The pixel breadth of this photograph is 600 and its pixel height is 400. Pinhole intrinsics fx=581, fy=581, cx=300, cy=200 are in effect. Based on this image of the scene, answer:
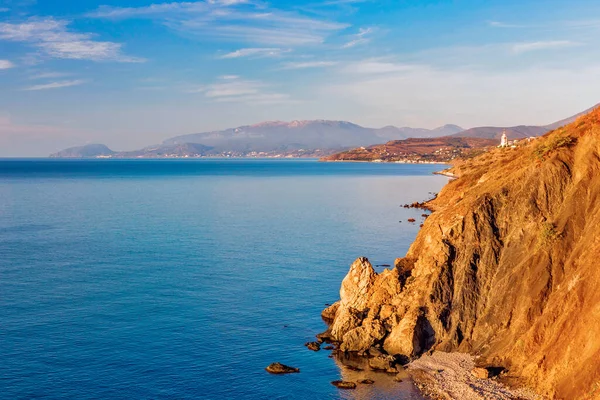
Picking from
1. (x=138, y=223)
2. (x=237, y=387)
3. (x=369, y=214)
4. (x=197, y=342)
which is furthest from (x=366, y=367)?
(x=369, y=214)

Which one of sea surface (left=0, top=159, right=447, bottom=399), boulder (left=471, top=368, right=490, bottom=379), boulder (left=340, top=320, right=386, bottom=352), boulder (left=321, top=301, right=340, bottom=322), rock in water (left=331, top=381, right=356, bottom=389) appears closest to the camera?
boulder (left=471, top=368, right=490, bottom=379)

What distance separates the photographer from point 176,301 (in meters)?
60.1

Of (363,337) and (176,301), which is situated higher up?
(176,301)

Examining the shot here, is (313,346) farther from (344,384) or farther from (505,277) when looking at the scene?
(505,277)

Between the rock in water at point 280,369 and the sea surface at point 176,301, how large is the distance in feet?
2.29

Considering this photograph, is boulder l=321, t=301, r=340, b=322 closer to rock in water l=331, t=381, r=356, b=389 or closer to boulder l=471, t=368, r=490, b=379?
rock in water l=331, t=381, r=356, b=389

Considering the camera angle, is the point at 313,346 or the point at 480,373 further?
the point at 313,346

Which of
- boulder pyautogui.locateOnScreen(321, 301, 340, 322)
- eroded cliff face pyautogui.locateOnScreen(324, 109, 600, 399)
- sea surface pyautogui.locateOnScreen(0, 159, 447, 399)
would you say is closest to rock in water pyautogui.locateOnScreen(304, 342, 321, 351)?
sea surface pyautogui.locateOnScreen(0, 159, 447, 399)

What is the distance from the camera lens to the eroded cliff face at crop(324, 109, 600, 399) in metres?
41.7

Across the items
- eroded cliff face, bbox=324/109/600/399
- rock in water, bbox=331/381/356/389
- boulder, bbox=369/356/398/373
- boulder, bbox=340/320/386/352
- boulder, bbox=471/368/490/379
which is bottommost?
rock in water, bbox=331/381/356/389

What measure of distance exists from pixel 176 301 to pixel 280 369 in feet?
64.3

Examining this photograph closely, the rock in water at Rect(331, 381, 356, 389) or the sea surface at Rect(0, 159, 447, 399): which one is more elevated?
the sea surface at Rect(0, 159, 447, 399)

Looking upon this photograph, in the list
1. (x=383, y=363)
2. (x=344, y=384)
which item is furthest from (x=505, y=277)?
(x=344, y=384)

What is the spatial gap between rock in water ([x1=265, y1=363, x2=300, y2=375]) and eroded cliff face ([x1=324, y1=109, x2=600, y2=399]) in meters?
5.88
